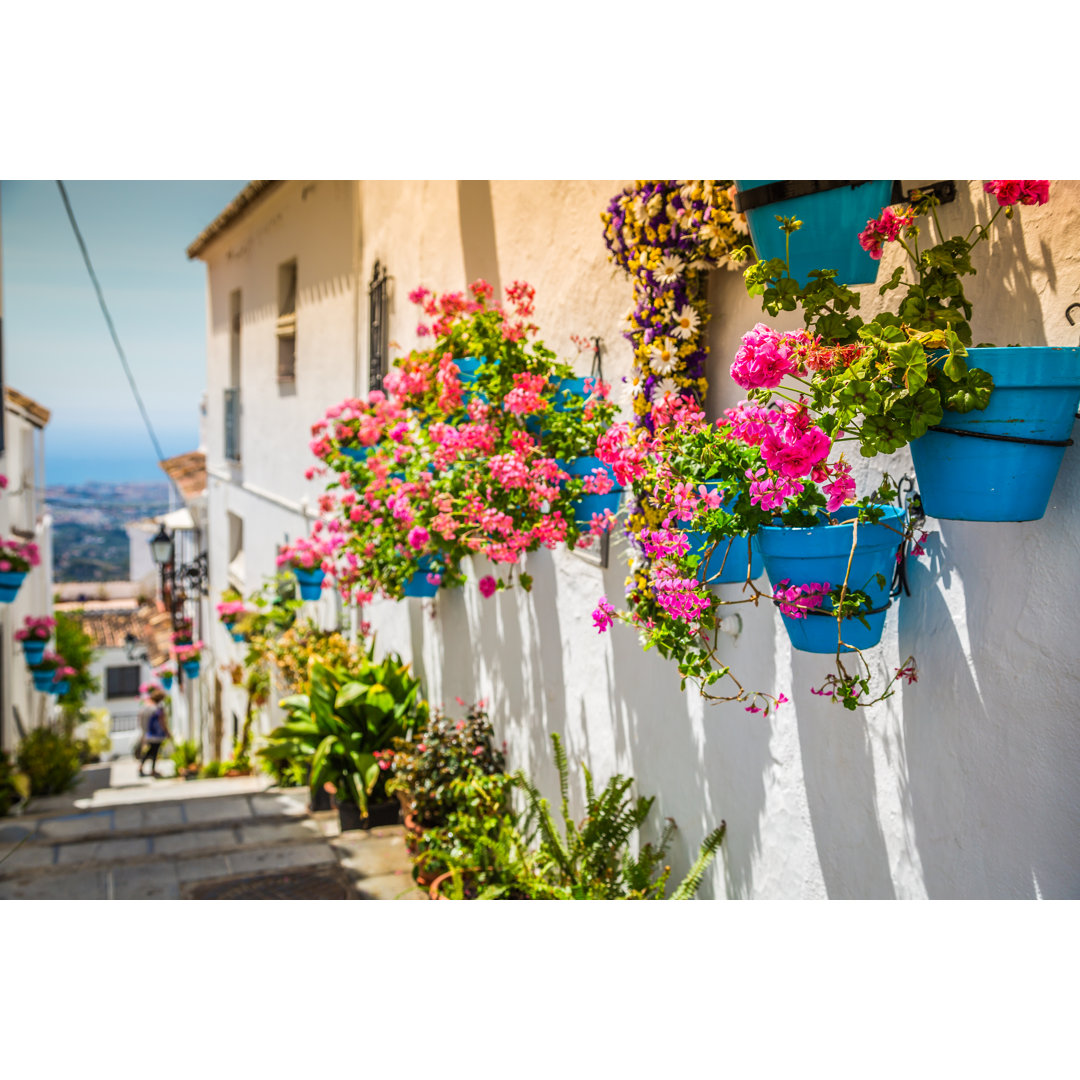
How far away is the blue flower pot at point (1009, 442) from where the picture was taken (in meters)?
1.35

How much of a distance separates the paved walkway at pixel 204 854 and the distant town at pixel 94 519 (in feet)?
19.7

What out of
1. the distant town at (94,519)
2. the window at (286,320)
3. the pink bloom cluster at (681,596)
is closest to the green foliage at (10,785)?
the distant town at (94,519)

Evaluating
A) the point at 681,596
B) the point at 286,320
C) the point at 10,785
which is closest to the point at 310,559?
the point at 681,596

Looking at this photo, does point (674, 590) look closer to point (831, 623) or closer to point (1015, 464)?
point (831, 623)

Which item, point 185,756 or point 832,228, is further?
point 185,756

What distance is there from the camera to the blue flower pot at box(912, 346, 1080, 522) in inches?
53.0

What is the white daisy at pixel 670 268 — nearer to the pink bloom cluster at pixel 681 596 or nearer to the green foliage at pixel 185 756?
the pink bloom cluster at pixel 681 596

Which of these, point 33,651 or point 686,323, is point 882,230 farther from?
point 33,651

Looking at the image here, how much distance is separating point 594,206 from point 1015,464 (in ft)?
7.73

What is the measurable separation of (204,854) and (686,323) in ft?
13.1

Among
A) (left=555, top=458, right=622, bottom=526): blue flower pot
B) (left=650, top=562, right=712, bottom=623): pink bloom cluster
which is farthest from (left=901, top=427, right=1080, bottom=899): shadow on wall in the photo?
(left=555, top=458, right=622, bottom=526): blue flower pot

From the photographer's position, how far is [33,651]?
10.1m

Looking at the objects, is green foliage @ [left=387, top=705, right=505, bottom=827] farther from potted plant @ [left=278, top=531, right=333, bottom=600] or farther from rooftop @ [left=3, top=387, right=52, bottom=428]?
rooftop @ [left=3, top=387, right=52, bottom=428]

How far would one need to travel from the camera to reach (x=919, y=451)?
1.49 m
